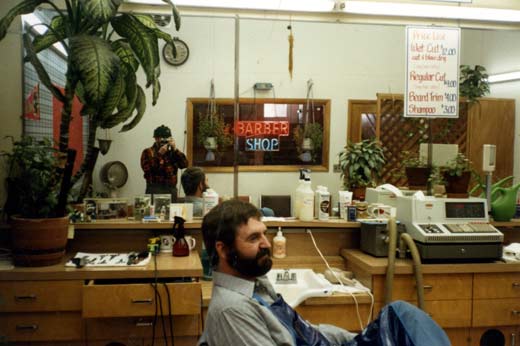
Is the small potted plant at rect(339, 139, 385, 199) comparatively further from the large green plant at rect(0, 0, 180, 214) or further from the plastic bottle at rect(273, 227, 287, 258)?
the large green plant at rect(0, 0, 180, 214)

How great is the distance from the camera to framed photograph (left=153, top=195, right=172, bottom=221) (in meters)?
2.80

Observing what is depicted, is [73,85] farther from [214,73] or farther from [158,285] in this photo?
[214,73]

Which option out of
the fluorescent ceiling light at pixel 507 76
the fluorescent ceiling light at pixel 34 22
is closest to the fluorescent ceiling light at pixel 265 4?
the fluorescent ceiling light at pixel 34 22

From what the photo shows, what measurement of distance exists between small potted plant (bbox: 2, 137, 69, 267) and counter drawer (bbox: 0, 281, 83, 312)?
0.39 ft

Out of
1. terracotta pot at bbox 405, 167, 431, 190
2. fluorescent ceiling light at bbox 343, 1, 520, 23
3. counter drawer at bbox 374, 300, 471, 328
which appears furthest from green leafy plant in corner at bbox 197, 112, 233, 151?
counter drawer at bbox 374, 300, 471, 328

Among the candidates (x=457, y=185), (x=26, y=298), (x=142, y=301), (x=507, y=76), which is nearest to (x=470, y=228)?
(x=457, y=185)

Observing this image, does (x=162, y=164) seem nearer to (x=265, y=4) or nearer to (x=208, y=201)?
(x=208, y=201)

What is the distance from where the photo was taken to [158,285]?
2229 millimetres

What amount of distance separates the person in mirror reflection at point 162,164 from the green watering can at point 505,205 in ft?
6.78

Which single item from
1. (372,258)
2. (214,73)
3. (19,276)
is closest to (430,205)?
(372,258)

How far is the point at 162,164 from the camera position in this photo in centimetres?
313

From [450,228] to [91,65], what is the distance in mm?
2063

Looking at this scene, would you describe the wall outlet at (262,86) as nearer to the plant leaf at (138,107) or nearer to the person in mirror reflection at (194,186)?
the person in mirror reflection at (194,186)

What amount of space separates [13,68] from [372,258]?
2.35m
